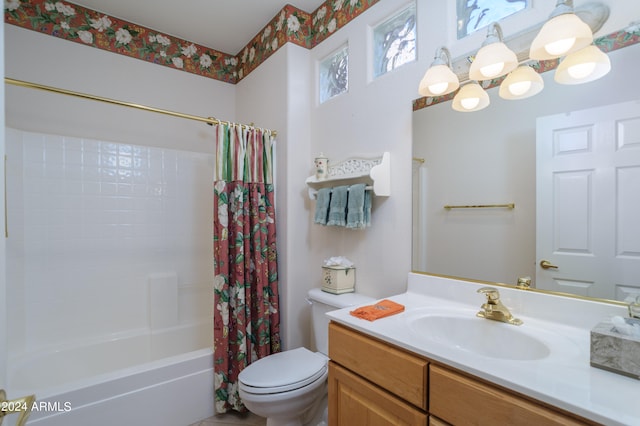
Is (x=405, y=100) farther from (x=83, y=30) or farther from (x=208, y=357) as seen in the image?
(x=83, y=30)

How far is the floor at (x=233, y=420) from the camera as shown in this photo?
5.94ft

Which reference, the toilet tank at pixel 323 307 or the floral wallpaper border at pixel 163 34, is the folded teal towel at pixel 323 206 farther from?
the floral wallpaper border at pixel 163 34

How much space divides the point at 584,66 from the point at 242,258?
183 centimetres

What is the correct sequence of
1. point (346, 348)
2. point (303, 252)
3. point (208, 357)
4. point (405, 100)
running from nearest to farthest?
point (346, 348)
point (405, 100)
point (208, 357)
point (303, 252)

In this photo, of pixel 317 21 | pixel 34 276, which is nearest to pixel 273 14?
pixel 317 21

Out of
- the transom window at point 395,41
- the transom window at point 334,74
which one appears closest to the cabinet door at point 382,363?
the transom window at point 395,41

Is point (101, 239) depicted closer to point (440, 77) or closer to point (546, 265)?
point (440, 77)

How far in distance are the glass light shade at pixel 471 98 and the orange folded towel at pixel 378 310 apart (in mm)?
921

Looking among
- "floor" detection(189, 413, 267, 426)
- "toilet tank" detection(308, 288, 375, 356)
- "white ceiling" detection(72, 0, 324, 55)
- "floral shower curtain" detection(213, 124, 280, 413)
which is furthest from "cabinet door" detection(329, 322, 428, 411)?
"white ceiling" detection(72, 0, 324, 55)

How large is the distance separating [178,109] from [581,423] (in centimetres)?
294

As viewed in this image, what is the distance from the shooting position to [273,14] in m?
2.21

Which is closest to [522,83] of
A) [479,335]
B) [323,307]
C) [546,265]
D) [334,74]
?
[546,265]

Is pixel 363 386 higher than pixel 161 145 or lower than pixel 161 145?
lower

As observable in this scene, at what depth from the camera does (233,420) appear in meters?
1.84
